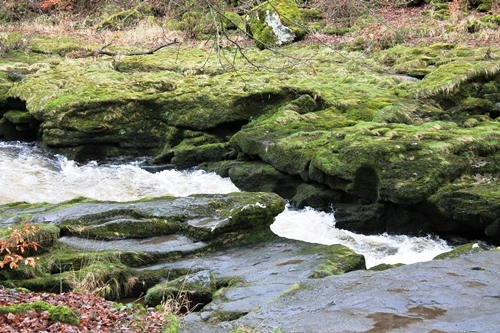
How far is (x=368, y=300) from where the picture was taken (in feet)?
19.5

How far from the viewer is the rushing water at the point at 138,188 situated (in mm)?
9555

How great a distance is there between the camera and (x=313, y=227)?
1036 centimetres

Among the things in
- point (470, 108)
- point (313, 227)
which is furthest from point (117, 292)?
point (470, 108)

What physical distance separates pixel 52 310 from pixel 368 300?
2798 mm

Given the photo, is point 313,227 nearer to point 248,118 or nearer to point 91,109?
point 248,118

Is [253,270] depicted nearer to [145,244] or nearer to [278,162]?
[145,244]

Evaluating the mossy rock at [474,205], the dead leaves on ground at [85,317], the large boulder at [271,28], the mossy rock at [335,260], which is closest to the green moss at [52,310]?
the dead leaves on ground at [85,317]

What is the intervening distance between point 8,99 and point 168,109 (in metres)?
4.48

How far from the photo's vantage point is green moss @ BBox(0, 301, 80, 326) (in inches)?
209

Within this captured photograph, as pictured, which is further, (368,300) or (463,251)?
(463,251)

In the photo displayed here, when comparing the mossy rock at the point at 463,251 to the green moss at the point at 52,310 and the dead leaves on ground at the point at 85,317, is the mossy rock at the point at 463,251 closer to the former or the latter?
the dead leaves on ground at the point at 85,317

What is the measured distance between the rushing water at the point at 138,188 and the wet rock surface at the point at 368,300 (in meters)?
2.09

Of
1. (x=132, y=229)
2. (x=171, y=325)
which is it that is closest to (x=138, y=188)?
(x=132, y=229)

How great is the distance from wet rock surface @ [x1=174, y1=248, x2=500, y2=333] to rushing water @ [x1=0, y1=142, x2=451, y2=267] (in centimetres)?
209
